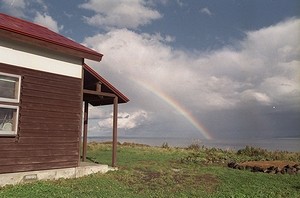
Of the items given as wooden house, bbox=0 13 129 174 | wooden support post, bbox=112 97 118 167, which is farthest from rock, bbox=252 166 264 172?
wooden house, bbox=0 13 129 174

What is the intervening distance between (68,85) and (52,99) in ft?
3.26

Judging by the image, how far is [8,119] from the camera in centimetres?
1183

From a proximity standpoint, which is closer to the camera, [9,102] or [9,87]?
[9,102]

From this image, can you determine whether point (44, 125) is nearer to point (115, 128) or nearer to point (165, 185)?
point (115, 128)

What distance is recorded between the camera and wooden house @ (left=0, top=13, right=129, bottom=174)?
37.8 ft

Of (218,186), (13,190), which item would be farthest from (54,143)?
(218,186)

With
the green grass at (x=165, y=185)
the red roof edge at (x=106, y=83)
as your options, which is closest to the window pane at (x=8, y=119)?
the green grass at (x=165, y=185)

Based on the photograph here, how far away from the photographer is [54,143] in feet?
42.4

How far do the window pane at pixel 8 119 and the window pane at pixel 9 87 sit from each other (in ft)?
1.65

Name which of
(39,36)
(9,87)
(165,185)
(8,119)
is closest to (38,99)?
(9,87)

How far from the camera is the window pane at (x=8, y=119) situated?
1168cm

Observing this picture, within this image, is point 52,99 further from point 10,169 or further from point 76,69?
point 10,169

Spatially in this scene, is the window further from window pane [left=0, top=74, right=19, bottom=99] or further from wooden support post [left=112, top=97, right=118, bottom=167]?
wooden support post [left=112, top=97, right=118, bottom=167]

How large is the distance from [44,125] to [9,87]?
6.50 feet
